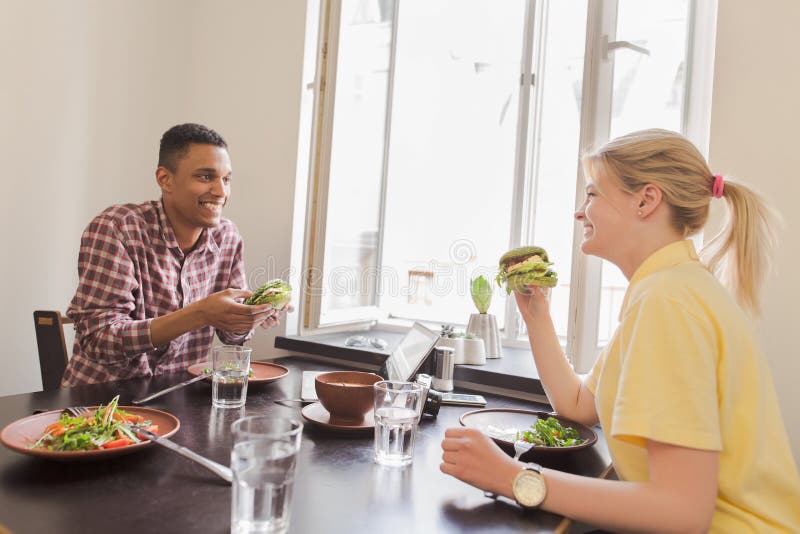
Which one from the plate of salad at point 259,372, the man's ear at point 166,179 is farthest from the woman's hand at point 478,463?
the man's ear at point 166,179

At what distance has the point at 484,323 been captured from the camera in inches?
92.1

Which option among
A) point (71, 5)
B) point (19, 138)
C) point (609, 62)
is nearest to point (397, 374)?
point (609, 62)

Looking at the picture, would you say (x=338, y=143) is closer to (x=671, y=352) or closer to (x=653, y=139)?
(x=653, y=139)

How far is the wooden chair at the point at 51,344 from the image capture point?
6.53 feet

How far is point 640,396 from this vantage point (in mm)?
942

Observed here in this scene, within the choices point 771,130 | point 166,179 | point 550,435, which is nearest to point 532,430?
point 550,435

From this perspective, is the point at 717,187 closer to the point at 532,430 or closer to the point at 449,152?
the point at 532,430

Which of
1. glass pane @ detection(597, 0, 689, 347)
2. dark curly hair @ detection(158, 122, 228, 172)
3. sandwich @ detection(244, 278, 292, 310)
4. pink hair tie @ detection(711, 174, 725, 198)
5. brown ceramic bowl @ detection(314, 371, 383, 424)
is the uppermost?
glass pane @ detection(597, 0, 689, 347)

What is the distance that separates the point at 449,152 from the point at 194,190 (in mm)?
1658

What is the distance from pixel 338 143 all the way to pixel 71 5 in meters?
1.30

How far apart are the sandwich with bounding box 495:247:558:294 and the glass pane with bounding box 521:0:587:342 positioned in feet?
3.66

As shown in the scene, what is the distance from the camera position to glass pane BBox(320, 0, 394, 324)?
2.62 metres

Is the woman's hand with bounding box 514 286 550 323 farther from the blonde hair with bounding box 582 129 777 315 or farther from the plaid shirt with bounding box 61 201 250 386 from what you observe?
the plaid shirt with bounding box 61 201 250 386

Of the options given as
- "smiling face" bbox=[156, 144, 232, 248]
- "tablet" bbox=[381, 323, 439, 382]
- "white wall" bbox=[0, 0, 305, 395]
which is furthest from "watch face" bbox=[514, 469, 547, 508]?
"white wall" bbox=[0, 0, 305, 395]
